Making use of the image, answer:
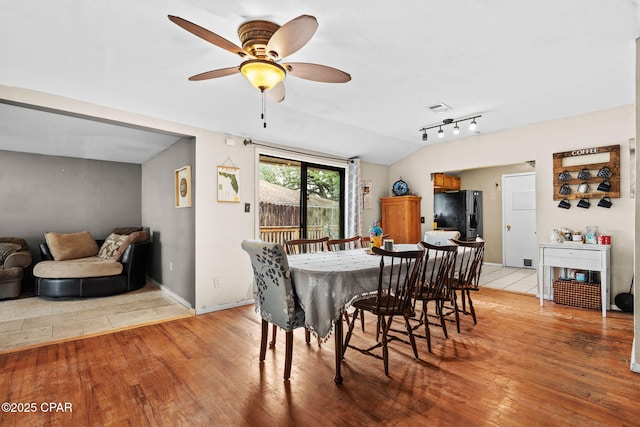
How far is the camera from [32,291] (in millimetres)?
4949

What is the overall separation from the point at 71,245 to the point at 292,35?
5464 millimetres

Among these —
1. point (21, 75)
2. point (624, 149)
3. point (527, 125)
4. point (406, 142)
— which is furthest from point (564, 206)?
point (21, 75)

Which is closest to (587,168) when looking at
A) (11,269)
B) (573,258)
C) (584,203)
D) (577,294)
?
(584,203)

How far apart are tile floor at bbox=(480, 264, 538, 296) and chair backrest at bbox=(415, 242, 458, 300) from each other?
246cm

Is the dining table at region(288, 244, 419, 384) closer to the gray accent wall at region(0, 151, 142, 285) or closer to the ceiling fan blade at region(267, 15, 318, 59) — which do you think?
the ceiling fan blade at region(267, 15, 318, 59)

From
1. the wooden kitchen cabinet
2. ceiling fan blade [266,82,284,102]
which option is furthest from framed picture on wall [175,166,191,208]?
the wooden kitchen cabinet

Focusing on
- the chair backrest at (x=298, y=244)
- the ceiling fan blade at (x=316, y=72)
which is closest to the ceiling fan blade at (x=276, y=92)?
the ceiling fan blade at (x=316, y=72)

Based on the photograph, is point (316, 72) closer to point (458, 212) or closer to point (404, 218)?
point (404, 218)

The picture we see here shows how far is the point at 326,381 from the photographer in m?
2.24

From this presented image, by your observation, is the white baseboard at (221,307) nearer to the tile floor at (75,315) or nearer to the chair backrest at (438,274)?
the tile floor at (75,315)

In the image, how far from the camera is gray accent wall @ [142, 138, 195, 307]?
4016 mm

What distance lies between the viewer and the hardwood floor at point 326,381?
6.06 ft

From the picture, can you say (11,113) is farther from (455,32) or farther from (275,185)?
(455,32)

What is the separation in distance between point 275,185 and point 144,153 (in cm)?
257
